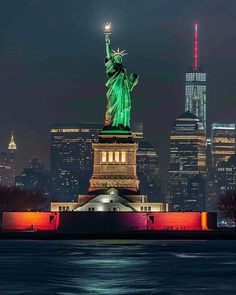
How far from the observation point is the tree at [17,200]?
181900 millimetres

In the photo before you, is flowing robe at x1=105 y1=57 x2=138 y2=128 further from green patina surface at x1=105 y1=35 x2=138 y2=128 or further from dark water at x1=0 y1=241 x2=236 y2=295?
dark water at x1=0 y1=241 x2=236 y2=295

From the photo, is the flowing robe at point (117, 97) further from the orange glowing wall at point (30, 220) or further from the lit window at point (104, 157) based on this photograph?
the orange glowing wall at point (30, 220)

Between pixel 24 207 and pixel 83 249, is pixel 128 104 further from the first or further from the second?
pixel 83 249

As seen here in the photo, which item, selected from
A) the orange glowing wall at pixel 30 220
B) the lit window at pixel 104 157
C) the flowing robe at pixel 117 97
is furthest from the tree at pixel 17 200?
the flowing robe at pixel 117 97

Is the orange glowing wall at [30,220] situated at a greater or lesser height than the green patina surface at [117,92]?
lesser

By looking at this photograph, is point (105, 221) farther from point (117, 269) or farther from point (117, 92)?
point (117, 269)

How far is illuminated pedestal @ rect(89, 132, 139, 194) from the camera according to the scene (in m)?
159

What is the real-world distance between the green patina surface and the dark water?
38.3m

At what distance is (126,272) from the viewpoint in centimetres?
8512

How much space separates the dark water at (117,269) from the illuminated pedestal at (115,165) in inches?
1348

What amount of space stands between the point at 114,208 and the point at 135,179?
627 centimetres

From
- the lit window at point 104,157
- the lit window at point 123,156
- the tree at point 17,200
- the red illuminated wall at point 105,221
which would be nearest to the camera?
the red illuminated wall at point 105,221

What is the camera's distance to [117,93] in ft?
527

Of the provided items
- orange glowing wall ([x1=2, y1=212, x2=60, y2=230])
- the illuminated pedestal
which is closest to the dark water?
orange glowing wall ([x1=2, y1=212, x2=60, y2=230])
